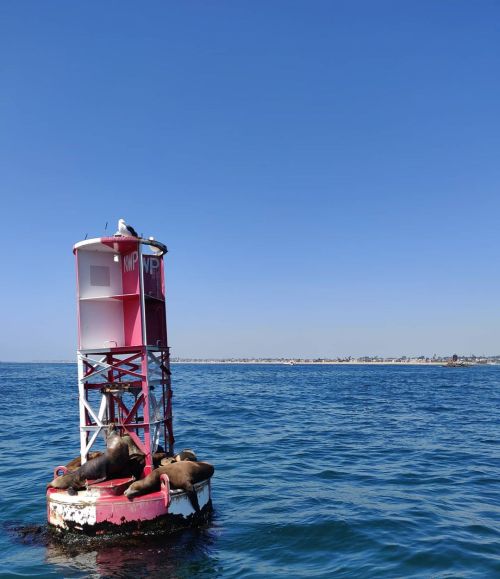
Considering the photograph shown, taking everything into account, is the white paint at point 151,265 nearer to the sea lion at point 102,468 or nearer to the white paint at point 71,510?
the sea lion at point 102,468

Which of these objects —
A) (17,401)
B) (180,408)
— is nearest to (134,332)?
(180,408)

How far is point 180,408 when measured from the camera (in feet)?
147

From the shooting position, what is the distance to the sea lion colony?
13117 mm

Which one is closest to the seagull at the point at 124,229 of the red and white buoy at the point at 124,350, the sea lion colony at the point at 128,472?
the red and white buoy at the point at 124,350

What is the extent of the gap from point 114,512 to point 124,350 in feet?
13.6

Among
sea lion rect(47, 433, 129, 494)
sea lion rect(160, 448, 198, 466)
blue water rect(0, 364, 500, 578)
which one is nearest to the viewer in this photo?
blue water rect(0, 364, 500, 578)

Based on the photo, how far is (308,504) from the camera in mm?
16219

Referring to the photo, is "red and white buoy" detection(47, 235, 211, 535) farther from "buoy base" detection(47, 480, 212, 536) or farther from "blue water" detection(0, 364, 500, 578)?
"blue water" detection(0, 364, 500, 578)

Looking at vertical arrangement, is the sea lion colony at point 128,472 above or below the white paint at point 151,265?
below

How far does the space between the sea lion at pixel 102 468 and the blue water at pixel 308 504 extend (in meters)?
1.44

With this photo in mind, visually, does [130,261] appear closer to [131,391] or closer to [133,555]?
[131,391]

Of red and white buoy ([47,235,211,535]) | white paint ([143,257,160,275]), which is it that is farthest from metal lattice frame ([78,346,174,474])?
white paint ([143,257,160,275])

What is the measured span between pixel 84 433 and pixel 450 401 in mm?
42601

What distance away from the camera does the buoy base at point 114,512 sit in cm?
1237
